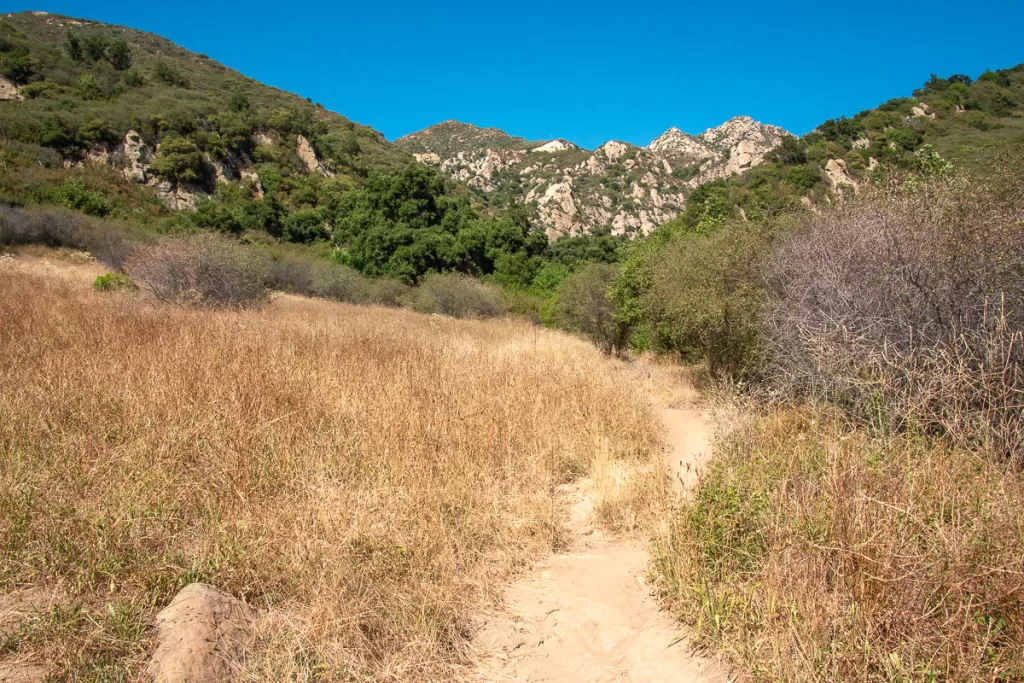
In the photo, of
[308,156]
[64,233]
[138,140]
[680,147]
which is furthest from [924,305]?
[680,147]

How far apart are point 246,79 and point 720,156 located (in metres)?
64.4

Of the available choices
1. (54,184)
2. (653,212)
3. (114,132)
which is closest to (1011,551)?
(54,184)

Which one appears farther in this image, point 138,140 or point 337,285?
point 138,140

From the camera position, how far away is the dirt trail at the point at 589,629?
2.85m

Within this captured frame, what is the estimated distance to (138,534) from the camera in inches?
126

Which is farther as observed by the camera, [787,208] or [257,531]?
[787,208]

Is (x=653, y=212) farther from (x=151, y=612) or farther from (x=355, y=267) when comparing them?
(x=151, y=612)

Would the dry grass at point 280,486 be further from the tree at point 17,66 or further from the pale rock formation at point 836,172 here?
the tree at point 17,66

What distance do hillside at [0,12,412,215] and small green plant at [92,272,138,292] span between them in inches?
748

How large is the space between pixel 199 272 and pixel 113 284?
79.8 inches

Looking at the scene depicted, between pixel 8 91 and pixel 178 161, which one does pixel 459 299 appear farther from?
pixel 8 91

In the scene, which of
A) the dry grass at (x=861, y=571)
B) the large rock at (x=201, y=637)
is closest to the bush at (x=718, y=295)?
the dry grass at (x=861, y=571)

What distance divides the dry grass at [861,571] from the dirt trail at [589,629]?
20 centimetres

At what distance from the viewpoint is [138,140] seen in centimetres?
3753
